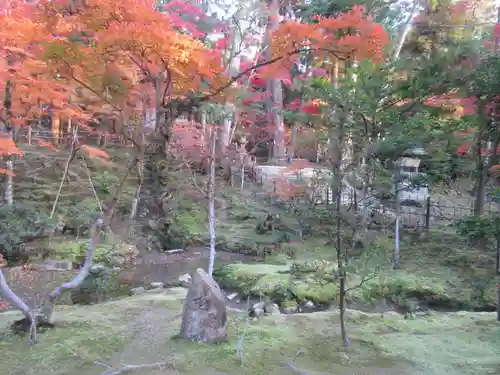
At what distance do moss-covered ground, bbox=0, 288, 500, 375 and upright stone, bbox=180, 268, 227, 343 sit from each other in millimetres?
96

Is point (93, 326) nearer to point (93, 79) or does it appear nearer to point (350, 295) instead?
point (93, 79)

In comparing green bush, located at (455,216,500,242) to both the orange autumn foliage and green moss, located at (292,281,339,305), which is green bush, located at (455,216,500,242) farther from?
the orange autumn foliage

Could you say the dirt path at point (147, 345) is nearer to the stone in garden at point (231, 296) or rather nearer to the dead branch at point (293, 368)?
the dead branch at point (293, 368)

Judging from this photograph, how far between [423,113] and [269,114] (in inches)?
460

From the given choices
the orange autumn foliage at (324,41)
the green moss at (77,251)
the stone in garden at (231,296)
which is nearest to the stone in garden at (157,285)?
the stone in garden at (231,296)

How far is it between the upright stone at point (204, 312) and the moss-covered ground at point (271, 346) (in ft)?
0.32

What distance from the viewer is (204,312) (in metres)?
3.72

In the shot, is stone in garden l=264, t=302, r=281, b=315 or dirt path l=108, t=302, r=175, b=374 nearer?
dirt path l=108, t=302, r=175, b=374

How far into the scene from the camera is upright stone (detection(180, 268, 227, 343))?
3709 millimetres

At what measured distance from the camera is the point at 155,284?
25.4ft

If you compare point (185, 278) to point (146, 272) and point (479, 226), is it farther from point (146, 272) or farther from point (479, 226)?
point (479, 226)

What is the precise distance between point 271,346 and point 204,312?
0.72 m

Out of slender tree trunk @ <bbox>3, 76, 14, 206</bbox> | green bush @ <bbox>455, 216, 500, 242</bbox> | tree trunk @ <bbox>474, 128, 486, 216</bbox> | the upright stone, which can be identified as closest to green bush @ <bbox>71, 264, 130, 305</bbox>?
slender tree trunk @ <bbox>3, 76, 14, 206</bbox>

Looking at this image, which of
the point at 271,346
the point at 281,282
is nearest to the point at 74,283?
the point at 271,346
